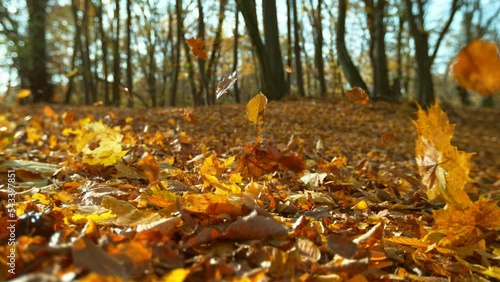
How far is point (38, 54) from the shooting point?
13.1 metres

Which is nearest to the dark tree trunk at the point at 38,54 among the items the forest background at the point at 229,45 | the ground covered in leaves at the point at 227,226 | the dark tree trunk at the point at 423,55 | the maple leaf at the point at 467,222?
the forest background at the point at 229,45

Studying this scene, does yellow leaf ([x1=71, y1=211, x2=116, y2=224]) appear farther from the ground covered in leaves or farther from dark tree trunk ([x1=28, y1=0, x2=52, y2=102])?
dark tree trunk ([x1=28, y1=0, x2=52, y2=102])

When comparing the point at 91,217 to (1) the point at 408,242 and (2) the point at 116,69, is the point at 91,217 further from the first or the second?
(2) the point at 116,69

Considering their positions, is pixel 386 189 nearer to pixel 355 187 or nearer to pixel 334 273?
pixel 355 187

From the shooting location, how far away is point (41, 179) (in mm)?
2145

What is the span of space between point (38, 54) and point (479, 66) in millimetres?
13735

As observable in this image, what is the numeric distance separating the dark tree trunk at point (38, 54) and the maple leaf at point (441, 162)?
1323 centimetres

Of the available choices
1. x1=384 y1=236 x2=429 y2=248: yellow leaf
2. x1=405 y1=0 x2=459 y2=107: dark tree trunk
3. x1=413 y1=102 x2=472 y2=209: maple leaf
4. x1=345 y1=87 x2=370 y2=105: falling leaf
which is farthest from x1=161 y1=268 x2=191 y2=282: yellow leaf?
x1=405 y1=0 x2=459 y2=107: dark tree trunk

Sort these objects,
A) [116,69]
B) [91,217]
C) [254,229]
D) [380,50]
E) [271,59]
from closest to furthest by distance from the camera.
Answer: [254,229], [91,217], [116,69], [271,59], [380,50]

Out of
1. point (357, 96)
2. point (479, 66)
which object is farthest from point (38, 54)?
point (479, 66)

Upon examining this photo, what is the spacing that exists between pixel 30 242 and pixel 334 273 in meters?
0.70

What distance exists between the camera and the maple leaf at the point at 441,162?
152cm

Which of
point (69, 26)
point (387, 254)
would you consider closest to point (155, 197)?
point (387, 254)

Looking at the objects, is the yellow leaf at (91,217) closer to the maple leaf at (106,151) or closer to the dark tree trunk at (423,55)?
the maple leaf at (106,151)
